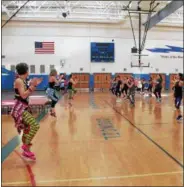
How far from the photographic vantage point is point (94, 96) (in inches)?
622

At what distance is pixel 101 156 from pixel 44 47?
17353 mm

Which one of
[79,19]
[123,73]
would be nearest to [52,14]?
[79,19]

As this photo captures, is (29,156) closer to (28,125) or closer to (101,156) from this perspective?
(28,125)

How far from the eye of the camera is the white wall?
20047 mm

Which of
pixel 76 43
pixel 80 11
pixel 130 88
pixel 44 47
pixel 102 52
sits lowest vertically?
pixel 130 88

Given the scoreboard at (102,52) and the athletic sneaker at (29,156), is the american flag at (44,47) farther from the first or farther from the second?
the athletic sneaker at (29,156)

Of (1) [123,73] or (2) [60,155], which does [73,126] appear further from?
(1) [123,73]

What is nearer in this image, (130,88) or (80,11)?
(130,88)

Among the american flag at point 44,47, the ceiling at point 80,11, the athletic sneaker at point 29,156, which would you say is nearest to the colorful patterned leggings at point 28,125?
the athletic sneaker at point 29,156

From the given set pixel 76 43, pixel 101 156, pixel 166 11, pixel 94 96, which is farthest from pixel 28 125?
pixel 76 43

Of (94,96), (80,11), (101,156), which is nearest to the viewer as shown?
(101,156)

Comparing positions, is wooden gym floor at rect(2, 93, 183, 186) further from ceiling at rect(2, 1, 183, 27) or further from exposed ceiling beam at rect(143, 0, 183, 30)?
ceiling at rect(2, 1, 183, 27)

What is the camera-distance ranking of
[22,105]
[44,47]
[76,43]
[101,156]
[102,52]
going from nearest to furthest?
[22,105] < [101,156] < [44,47] < [76,43] < [102,52]

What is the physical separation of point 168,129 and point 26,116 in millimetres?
3645
